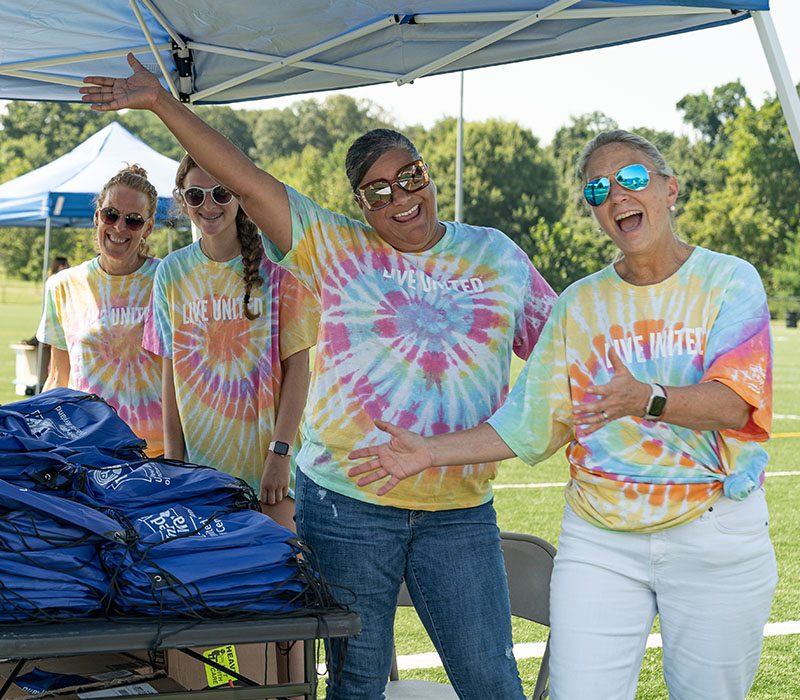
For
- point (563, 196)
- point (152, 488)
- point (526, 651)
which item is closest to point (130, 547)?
point (152, 488)

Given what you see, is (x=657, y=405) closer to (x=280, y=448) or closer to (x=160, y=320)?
(x=280, y=448)

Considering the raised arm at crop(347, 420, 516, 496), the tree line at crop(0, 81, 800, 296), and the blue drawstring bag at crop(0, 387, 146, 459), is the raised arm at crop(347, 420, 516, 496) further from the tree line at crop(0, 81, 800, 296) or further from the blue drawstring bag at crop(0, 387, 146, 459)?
the tree line at crop(0, 81, 800, 296)

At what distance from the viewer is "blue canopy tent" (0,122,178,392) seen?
11.0 meters

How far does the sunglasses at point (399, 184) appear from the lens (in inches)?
104

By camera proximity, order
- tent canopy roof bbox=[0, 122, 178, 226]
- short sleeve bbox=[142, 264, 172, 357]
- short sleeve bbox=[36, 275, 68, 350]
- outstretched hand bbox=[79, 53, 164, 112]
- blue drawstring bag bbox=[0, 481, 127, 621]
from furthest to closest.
Result: 1. tent canopy roof bbox=[0, 122, 178, 226]
2. short sleeve bbox=[36, 275, 68, 350]
3. short sleeve bbox=[142, 264, 172, 357]
4. outstretched hand bbox=[79, 53, 164, 112]
5. blue drawstring bag bbox=[0, 481, 127, 621]

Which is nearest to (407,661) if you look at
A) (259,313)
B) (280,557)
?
(259,313)

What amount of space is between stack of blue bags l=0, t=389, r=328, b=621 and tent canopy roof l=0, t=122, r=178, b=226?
27.5 ft

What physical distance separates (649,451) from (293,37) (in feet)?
7.44

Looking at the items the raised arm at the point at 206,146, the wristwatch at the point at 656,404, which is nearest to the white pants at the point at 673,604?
the wristwatch at the point at 656,404

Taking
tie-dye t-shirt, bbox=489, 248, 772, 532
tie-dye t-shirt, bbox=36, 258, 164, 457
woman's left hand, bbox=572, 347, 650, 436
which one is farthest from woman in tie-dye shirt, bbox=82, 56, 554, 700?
tie-dye t-shirt, bbox=36, 258, 164, 457

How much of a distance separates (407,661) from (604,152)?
107 inches

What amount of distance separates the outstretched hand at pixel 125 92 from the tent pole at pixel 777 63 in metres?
1.56

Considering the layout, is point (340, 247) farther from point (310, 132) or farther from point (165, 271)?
point (310, 132)

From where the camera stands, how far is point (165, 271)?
349 cm
